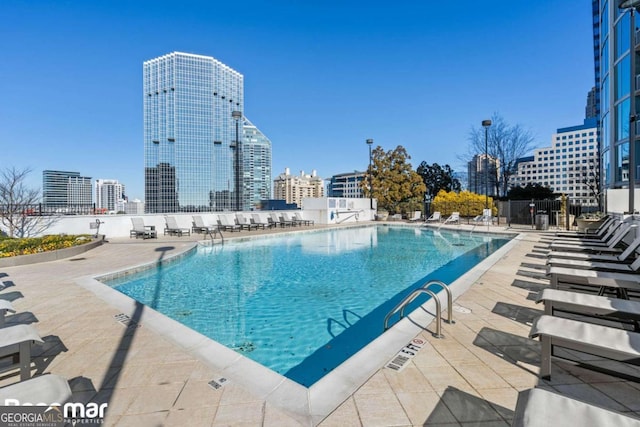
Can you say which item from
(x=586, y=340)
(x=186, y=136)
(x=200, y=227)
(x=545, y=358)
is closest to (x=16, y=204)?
(x=200, y=227)

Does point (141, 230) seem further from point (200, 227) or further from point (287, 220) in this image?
point (287, 220)

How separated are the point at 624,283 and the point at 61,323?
21.8 ft

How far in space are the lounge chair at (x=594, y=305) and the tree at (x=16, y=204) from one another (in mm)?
15656

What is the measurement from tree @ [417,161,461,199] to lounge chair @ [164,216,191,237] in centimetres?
2997

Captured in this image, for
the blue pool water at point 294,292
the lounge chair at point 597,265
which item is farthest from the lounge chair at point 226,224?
the lounge chair at point 597,265

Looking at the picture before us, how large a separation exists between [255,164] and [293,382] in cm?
7141

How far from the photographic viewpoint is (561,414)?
135 centimetres

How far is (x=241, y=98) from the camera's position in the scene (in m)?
67.8

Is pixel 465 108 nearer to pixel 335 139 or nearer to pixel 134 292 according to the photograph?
pixel 335 139

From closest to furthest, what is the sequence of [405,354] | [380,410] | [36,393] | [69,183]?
[36,393] < [380,410] < [405,354] < [69,183]

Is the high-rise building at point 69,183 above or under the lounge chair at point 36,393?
above

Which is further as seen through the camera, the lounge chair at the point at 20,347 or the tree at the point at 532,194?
the tree at the point at 532,194

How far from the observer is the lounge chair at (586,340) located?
191 cm

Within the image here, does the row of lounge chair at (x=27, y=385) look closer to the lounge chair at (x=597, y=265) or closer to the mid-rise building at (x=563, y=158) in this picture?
the lounge chair at (x=597, y=265)
